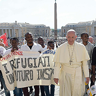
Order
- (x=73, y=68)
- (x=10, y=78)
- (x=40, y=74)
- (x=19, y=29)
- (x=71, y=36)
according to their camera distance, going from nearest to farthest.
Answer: (x=71, y=36) < (x=73, y=68) < (x=10, y=78) < (x=40, y=74) < (x=19, y=29)

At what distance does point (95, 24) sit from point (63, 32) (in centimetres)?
2374

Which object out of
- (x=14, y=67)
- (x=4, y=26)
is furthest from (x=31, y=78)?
(x=4, y=26)

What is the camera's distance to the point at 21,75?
327 centimetres

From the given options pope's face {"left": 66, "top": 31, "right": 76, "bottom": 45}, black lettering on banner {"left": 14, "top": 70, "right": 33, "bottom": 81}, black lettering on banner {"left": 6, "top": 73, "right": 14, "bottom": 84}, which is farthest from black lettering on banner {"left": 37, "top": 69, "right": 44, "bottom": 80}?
pope's face {"left": 66, "top": 31, "right": 76, "bottom": 45}

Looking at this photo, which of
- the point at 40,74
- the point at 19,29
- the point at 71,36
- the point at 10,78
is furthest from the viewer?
the point at 19,29

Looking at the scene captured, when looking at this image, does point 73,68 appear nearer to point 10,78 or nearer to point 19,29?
point 10,78

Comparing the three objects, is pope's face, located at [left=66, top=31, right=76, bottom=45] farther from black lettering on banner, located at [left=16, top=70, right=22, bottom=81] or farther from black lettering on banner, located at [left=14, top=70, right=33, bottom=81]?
black lettering on banner, located at [left=16, top=70, right=22, bottom=81]

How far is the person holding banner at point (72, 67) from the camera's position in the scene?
8.98ft

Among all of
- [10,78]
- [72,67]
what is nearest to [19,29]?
[10,78]

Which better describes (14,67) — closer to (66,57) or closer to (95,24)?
(66,57)

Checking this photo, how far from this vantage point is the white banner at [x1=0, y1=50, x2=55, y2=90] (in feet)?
10.7

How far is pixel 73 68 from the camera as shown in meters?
2.74

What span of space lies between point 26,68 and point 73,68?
3.92 feet

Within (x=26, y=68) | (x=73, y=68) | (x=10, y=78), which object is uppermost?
(x=73, y=68)
